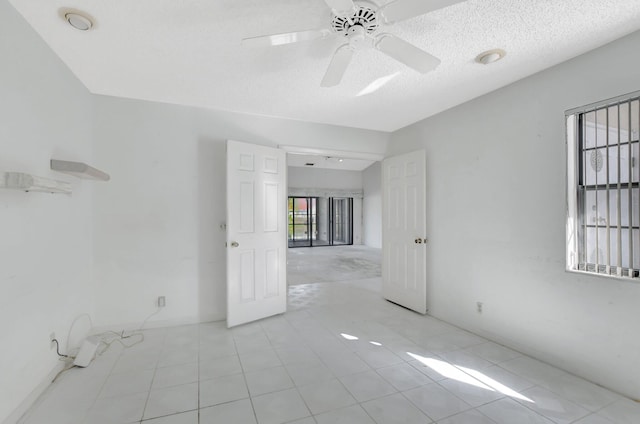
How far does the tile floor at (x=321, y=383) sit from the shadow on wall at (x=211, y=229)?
0.33m

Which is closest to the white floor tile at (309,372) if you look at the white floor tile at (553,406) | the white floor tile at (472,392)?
the white floor tile at (472,392)

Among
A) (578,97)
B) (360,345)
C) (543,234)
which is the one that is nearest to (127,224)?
(360,345)

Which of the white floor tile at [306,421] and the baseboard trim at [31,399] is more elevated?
the baseboard trim at [31,399]

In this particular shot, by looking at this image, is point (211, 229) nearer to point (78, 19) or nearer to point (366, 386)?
point (78, 19)

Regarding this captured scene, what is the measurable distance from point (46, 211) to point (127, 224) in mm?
966

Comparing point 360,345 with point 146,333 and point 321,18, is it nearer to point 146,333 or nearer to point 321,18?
point 146,333

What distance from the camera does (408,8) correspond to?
140 cm

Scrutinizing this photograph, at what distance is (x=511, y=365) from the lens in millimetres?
2393

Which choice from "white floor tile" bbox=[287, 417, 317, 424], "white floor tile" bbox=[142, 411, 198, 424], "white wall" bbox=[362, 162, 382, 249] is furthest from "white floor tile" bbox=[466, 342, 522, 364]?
"white wall" bbox=[362, 162, 382, 249]

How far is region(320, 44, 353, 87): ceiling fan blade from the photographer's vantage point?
69.7 inches

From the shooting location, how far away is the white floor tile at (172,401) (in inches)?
72.4

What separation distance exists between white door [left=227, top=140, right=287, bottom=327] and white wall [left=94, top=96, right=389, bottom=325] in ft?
0.95

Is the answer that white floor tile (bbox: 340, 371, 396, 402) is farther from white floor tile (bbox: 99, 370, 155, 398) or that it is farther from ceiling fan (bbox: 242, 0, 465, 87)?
ceiling fan (bbox: 242, 0, 465, 87)

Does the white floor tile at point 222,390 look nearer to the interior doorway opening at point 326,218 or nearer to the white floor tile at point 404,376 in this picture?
the white floor tile at point 404,376
